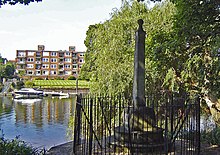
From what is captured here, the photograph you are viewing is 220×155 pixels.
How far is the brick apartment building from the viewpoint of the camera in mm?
88938

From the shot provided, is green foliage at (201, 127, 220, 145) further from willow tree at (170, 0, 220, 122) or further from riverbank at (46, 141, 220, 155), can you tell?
willow tree at (170, 0, 220, 122)

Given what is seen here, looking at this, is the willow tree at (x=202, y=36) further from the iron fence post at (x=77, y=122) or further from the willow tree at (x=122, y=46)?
the iron fence post at (x=77, y=122)

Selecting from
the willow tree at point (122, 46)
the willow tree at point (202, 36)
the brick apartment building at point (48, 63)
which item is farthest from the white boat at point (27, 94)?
the willow tree at point (202, 36)

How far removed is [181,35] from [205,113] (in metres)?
6.81

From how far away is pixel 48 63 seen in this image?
296 feet

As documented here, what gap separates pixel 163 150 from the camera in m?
7.57

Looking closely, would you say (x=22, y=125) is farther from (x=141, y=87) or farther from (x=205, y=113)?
(x=141, y=87)

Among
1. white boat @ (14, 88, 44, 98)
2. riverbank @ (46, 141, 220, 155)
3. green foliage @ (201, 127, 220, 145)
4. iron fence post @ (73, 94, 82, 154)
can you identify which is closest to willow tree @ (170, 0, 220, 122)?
green foliage @ (201, 127, 220, 145)

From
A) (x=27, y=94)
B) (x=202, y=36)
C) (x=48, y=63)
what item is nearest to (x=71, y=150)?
(x=202, y=36)

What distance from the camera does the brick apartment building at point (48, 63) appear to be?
88938 mm

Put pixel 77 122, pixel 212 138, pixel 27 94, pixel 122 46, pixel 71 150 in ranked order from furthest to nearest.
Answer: pixel 27 94, pixel 122 46, pixel 212 138, pixel 71 150, pixel 77 122

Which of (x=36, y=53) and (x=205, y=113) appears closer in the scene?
(x=205, y=113)

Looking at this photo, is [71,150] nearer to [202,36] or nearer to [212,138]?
[212,138]

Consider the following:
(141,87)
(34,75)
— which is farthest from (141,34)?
(34,75)
